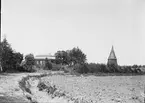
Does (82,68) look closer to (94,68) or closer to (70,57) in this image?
(94,68)

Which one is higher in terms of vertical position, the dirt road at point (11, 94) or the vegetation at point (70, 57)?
the vegetation at point (70, 57)

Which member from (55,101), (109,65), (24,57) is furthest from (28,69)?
(55,101)

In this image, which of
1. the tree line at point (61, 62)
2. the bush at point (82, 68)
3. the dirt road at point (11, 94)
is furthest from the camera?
the bush at point (82, 68)

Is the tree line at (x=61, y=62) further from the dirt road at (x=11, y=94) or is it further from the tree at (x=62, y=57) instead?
the dirt road at (x=11, y=94)

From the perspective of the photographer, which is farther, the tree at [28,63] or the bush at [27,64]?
the tree at [28,63]

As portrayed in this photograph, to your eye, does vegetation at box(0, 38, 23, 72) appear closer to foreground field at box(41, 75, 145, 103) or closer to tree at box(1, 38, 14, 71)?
tree at box(1, 38, 14, 71)

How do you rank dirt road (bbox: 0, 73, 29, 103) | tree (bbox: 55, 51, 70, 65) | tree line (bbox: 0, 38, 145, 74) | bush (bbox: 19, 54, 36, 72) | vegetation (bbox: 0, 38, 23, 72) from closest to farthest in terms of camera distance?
dirt road (bbox: 0, 73, 29, 103) → vegetation (bbox: 0, 38, 23, 72) → tree line (bbox: 0, 38, 145, 74) → bush (bbox: 19, 54, 36, 72) → tree (bbox: 55, 51, 70, 65)

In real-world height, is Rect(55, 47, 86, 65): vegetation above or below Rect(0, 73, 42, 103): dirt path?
above

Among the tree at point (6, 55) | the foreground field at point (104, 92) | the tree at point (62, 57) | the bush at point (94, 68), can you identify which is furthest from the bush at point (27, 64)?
the foreground field at point (104, 92)

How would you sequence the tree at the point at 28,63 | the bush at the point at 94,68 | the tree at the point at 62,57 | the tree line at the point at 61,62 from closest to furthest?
1. the tree line at the point at 61,62
2. the tree at the point at 28,63
3. the bush at the point at 94,68
4. the tree at the point at 62,57

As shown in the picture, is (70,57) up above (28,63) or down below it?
above

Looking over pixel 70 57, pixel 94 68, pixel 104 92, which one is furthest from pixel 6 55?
pixel 70 57

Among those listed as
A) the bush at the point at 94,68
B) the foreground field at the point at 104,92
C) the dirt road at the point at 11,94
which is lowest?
the foreground field at the point at 104,92

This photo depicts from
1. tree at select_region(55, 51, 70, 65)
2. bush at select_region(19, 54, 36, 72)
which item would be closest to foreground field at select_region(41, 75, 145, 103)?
bush at select_region(19, 54, 36, 72)
